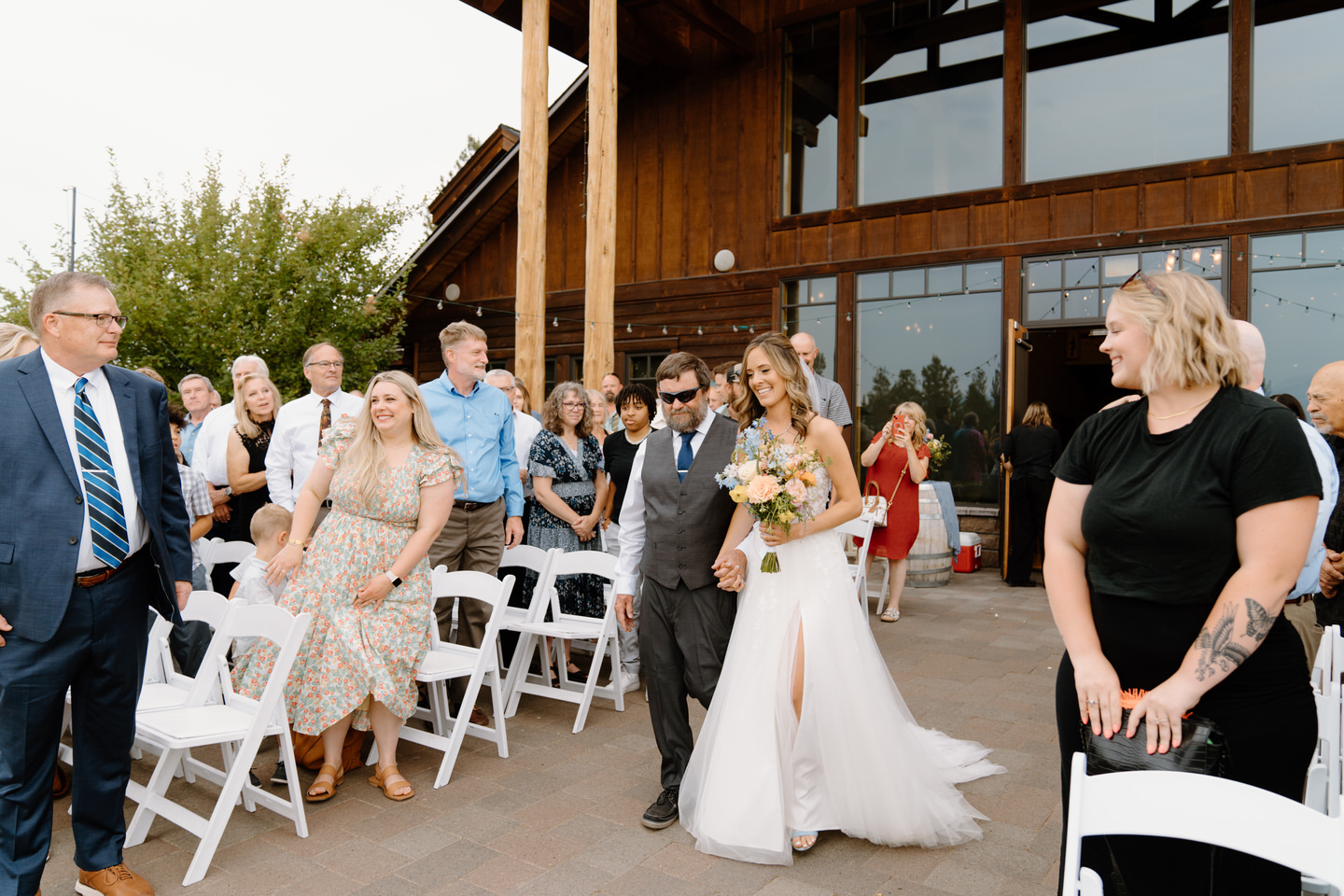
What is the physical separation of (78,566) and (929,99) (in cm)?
1092

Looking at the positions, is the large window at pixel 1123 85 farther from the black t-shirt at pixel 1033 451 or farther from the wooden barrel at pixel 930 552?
the wooden barrel at pixel 930 552

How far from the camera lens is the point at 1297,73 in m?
8.95

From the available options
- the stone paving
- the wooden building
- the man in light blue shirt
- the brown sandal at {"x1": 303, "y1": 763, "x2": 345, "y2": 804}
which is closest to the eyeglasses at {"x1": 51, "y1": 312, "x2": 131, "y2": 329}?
the stone paving

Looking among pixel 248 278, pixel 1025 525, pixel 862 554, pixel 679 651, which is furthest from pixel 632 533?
pixel 248 278

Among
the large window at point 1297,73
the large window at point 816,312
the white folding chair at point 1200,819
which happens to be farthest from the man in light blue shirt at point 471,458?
the large window at point 1297,73

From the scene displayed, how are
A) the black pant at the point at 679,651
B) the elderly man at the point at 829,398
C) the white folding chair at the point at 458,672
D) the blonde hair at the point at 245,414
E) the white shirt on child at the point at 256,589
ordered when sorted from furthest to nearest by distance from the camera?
the elderly man at the point at 829,398
the blonde hair at the point at 245,414
the white shirt on child at the point at 256,589
the white folding chair at the point at 458,672
the black pant at the point at 679,651

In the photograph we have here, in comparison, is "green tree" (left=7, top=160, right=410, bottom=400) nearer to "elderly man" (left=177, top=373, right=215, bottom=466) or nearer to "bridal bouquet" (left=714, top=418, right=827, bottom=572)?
"elderly man" (left=177, top=373, right=215, bottom=466)

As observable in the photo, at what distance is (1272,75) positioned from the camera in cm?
905

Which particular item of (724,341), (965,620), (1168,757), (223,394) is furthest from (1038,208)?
(223,394)

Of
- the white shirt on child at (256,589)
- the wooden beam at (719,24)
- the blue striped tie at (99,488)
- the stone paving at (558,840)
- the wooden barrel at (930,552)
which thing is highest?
the wooden beam at (719,24)

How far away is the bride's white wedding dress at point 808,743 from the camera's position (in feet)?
10.4

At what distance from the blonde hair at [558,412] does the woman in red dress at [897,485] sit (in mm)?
3048

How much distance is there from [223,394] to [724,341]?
30.3 ft

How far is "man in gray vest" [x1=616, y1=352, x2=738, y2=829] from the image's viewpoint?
3.48 metres
